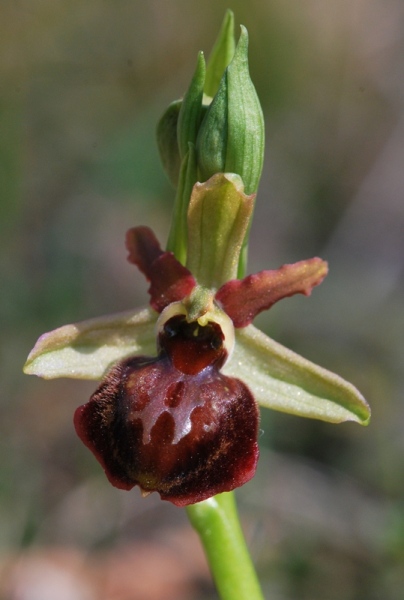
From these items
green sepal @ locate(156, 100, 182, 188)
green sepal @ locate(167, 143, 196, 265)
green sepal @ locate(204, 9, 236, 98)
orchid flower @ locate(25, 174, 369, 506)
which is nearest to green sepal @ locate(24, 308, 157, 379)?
orchid flower @ locate(25, 174, 369, 506)

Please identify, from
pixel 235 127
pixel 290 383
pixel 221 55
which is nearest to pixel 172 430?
pixel 290 383

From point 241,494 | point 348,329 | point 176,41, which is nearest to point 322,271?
point 241,494

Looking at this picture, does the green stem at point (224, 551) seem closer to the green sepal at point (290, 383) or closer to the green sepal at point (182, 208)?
the green sepal at point (290, 383)

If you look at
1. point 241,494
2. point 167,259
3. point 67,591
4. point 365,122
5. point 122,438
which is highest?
point 167,259

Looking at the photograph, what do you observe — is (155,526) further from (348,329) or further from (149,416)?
(149,416)

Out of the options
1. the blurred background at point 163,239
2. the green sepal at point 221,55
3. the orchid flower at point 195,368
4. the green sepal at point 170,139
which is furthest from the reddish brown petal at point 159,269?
the blurred background at point 163,239

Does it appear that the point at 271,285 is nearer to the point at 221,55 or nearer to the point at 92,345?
the point at 92,345
